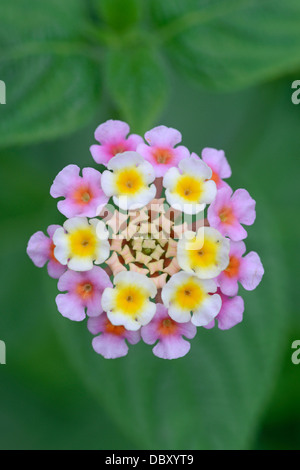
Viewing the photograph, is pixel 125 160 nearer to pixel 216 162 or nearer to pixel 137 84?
pixel 216 162

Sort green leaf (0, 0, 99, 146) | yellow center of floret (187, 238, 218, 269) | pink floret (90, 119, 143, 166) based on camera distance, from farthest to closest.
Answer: green leaf (0, 0, 99, 146)
pink floret (90, 119, 143, 166)
yellow center of floret (187, 238, 218, 269)

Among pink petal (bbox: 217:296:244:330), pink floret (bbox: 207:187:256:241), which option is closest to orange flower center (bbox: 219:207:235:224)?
pink floret (bbox: 207:187:256:241)

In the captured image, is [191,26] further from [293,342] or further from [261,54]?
[293,342]

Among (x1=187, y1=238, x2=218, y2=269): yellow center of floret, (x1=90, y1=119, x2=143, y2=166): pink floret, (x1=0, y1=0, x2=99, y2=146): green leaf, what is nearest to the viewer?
(x1=187, y1=238, x2=218, y2=269): yellow center of floret

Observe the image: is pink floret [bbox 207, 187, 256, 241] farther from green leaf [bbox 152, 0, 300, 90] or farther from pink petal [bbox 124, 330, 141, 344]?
green leaf [bbox 152, 0, 300, 90]

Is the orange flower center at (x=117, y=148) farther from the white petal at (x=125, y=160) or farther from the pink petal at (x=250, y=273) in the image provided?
the pink petal at (x=250, y=273)

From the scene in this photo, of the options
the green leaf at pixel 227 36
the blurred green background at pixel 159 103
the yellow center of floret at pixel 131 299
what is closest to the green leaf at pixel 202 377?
the blurred green background at pixel 159 103
